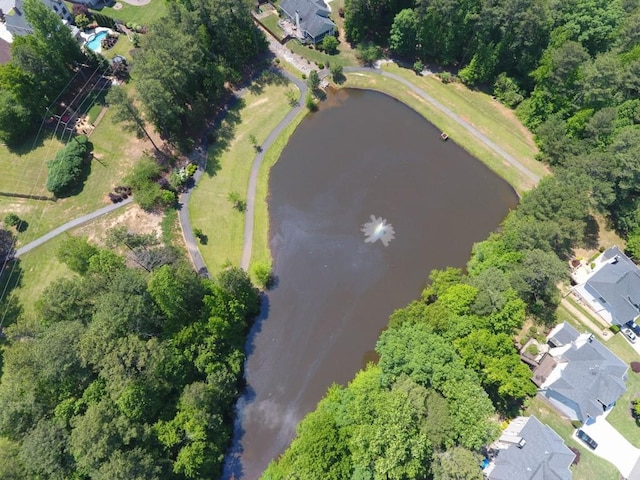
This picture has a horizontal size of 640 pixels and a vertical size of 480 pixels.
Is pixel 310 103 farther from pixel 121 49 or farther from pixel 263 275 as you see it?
pixel 121 49

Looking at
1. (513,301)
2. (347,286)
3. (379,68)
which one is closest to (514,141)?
(379,68)

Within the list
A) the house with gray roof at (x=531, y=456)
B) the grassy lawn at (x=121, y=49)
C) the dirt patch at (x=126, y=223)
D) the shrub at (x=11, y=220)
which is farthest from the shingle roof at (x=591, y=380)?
the grassy lawn at (x=121, y=49)

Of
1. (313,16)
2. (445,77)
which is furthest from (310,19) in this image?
(445,77)

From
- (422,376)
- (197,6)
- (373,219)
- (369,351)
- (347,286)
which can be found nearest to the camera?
(422,376)

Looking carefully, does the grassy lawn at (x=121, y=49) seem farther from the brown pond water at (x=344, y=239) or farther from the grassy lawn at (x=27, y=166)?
the brown pond water at (x=344, y=239)

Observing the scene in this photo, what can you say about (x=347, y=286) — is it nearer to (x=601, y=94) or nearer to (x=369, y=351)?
(x=369, y=351)

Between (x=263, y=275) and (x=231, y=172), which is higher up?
(x=231, y=172)
